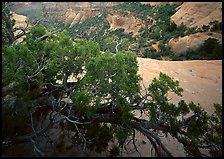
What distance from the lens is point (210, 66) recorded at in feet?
54.6

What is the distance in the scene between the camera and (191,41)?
25.1 m

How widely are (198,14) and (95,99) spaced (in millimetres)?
28002

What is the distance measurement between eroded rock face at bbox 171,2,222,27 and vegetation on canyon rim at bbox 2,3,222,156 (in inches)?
918

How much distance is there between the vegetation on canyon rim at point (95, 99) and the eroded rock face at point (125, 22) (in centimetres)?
2994

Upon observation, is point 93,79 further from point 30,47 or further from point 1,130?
point 1,130

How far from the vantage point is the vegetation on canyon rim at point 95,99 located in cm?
584

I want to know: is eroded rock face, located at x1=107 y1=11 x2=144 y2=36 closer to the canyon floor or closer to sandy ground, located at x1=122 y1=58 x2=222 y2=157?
sandy ground, located at x1=122 y1=58 x2=222 y2=157

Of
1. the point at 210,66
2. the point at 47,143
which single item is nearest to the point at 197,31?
the point at 210,66

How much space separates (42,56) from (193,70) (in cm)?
1128

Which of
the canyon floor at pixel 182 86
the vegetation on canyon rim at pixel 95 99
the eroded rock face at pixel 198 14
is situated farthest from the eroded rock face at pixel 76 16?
the vegetation on canyon rim at pixel 95 99

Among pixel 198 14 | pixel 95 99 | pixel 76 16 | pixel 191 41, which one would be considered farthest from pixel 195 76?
pixel 76 16

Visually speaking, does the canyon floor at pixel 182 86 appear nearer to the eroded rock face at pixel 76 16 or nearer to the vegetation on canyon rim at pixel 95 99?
the vegetation on canyon rim at pixel 95 99

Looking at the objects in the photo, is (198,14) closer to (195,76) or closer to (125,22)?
(125,22)

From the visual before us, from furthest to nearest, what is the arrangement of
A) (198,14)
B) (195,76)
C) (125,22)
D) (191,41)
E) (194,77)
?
1. (125,22)
2. (198,14)
3. (191,41)
4. (195,76)
5. (194,77)
